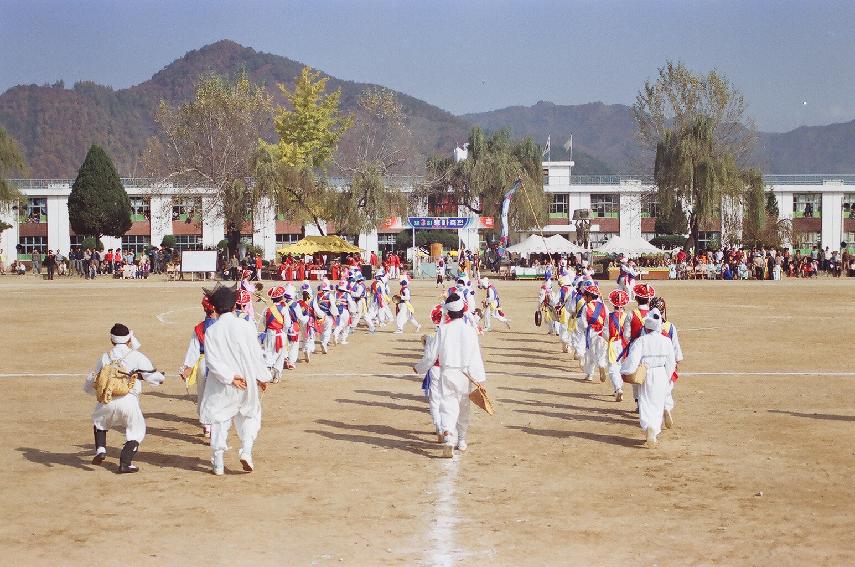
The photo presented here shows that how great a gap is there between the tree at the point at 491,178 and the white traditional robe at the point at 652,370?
57823 mm

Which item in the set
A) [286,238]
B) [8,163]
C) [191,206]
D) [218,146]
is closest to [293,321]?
[8,163]

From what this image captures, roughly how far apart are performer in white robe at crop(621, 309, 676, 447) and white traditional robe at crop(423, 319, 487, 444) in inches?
74.2

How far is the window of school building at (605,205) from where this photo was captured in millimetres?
83688

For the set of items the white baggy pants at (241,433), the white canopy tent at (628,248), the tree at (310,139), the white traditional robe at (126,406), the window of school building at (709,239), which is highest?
the tree at (310,139)

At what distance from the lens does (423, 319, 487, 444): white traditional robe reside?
1099 cm

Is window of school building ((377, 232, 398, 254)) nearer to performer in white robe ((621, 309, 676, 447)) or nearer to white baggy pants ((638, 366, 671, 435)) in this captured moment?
performer in white robe ((621, 309, 676, 447))

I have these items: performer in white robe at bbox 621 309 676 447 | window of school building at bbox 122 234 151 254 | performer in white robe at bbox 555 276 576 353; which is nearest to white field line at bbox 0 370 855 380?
performer in white robe at bbox 555 276 576 353

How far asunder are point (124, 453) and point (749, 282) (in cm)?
4486

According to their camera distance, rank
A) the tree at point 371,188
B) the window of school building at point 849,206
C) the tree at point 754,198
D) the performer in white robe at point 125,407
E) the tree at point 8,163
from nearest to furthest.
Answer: the performer in white robe at point 125,407 → the tree at point 8,163 → the tree at point 371,188 → the tree at point 754,198 → the window of school building at point 849,206

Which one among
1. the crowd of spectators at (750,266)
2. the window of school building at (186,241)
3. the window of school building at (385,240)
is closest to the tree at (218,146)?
the window of school building at (186,241)

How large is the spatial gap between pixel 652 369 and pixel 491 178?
198 feet

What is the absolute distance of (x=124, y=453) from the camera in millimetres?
10141

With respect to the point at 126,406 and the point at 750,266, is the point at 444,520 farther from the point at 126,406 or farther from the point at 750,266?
the point at 750,266

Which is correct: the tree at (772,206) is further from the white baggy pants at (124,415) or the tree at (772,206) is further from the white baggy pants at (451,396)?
the white baggy pants at (124,415)
